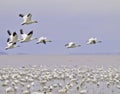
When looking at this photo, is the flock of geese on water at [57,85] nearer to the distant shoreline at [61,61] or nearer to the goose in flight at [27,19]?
the goose in flight at [27,19]

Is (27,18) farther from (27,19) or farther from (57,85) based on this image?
(57,85)

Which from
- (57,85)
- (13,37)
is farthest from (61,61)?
(13,37)

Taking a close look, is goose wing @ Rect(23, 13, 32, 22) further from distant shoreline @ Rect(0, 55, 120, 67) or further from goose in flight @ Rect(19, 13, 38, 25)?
distant shoreline @ Rect(0, 55, 120, 67)

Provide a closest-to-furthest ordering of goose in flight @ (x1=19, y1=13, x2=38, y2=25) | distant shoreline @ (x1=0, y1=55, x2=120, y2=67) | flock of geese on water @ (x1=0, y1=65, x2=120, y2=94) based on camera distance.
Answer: goose in flight @ (x1=19, y1=13, x2=38, y2=25) → flock of geese on water @ (x1=0, y1=65, x2=120, y2=94) → distant shoreline @ (x1=0, y1=55, x2=120, y2=67)

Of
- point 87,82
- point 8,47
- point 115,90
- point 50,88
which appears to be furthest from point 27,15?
point 87,82

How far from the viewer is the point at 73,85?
2753cm

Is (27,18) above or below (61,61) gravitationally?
below

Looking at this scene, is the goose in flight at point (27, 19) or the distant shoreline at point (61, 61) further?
the distant shoreline at point (61, 61)

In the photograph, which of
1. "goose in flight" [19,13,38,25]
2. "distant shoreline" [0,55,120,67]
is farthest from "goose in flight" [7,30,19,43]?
"distant shoreline" [0,55,120,67]

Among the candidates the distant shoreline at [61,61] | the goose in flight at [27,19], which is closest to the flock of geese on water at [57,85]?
the goose in flight at [27,19]

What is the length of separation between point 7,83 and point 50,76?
4476mm

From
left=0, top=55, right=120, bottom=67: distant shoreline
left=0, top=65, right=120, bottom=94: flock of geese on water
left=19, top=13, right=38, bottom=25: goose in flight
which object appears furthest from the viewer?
left=0, top=55, right=120, bottom=67: distant shoreline

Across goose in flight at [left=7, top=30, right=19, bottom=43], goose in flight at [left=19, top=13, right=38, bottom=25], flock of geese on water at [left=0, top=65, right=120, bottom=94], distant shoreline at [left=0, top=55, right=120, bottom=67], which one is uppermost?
distant shoreline at [left=0, top=55, right=120, bottom=67]

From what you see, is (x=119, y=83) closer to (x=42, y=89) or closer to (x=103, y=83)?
(x=103, y=83)
